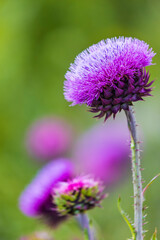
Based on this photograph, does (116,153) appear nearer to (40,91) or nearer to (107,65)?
(40,91)

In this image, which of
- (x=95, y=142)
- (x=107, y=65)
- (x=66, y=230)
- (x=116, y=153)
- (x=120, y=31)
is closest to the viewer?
(x=107, y=65)

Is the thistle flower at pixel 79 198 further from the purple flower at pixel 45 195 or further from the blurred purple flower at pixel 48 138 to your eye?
the blurred purple flower at pixel 48 138

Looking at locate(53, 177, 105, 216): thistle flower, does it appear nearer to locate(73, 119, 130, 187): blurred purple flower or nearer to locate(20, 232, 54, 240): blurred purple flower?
locate(20, 232, 54, 240): blurred purple flower

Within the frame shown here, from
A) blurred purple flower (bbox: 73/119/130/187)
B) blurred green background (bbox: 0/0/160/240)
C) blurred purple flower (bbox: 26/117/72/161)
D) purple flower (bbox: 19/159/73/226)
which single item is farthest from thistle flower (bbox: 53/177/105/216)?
blurred green background (bbox: 0/0/160/240)

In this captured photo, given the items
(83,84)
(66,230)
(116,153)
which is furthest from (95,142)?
(83,84)

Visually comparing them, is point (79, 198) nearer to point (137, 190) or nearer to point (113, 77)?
point (137, 190)

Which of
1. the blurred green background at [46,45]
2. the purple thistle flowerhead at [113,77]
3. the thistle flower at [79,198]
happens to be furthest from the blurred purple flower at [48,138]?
the purple thistle flowerhead at [113,77]

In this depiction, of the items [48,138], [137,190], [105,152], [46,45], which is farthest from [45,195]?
[46,45]
